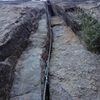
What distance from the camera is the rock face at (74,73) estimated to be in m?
1.98

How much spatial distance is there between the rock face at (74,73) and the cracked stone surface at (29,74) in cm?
28

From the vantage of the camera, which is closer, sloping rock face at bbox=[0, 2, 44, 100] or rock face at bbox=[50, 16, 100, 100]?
sloping rock face at bbox=[0, 2, 44, 100]

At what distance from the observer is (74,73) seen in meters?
2.34

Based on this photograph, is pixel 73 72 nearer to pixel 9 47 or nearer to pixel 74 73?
pixel 74 73

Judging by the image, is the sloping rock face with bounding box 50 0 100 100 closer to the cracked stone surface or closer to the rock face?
the rock face

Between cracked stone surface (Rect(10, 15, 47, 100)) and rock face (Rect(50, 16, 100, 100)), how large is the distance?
0.92 feet

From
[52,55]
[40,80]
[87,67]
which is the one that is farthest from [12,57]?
[87,67]

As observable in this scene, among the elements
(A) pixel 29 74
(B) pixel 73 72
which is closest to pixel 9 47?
(A) pixel 29 74

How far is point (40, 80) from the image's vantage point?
2127 millimetres

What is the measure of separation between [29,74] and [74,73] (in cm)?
87

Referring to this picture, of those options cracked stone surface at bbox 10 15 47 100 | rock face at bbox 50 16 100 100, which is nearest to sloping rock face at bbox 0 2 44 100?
cracked stone surface at bbox 10 15 47 100

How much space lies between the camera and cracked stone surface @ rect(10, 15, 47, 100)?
6.20ft

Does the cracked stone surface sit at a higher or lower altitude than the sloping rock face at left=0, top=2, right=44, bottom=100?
lower

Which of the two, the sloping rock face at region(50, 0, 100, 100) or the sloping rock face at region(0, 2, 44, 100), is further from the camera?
the sloping rock face at region(50, 0, 100, 100)
